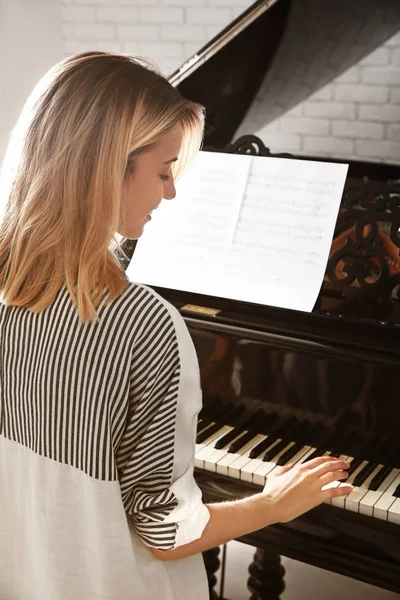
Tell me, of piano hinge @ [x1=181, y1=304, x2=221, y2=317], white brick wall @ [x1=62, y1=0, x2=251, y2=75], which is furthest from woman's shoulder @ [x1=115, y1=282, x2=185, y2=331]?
white brick wall @ [x1=62, y1=0, x2=251, y2=75]

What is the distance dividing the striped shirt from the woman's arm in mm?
42

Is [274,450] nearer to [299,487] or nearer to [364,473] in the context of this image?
[364,473]

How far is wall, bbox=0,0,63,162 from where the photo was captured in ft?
13.6

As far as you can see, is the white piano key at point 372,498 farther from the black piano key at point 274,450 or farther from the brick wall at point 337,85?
the brick wall at point 337,85

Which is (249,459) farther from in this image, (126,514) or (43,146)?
(43,146)

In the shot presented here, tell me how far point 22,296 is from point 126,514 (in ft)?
1.41

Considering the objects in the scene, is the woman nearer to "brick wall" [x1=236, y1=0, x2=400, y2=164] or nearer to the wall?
"brick wall" [x1=236, y1=0, x2=400, y2=164]

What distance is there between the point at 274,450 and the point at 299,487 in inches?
20.5

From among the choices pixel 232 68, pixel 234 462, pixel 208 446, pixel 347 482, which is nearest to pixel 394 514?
pixel 347 482

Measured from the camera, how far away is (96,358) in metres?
1.22

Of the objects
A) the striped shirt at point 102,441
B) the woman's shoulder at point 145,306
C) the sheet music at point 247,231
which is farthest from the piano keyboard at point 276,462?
the woman's shoulder at point 145,306

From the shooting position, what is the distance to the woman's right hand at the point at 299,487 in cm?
145

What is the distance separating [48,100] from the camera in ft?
4.18

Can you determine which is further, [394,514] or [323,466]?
[394,514]
